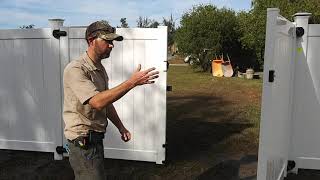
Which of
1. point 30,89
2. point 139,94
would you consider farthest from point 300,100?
point 30,89

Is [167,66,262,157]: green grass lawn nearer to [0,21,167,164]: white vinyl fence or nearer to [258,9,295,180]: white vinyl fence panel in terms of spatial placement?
[0,21,167,164]: white vinyl fence

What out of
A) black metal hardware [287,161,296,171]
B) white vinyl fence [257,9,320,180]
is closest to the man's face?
white vinyl fence [257,9,320,180]

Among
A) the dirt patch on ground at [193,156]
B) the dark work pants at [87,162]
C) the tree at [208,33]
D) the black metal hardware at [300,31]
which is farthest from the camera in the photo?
the tree at [208,33]

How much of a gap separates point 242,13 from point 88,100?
24.6 meters

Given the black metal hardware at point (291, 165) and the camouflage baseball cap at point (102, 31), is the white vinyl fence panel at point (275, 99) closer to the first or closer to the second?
the black metal hardware at point (291, 165)

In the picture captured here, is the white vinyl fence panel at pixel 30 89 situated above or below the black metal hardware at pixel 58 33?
below

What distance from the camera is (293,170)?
6352 millimetres

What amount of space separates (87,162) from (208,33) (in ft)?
76.5

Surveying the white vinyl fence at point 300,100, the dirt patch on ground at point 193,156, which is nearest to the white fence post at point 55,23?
the dirt patch on ground at point 193,156

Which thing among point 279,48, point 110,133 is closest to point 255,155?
point 110,133

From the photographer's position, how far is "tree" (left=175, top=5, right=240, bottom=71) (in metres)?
26.0

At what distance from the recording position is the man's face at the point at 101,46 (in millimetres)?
3264

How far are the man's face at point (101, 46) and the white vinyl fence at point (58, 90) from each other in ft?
9.93

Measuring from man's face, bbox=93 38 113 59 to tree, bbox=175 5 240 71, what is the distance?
22.9m
